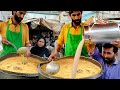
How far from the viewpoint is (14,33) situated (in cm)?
268

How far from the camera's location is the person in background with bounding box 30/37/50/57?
Result: 105 inches

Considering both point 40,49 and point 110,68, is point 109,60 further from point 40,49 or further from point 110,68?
point 40,49

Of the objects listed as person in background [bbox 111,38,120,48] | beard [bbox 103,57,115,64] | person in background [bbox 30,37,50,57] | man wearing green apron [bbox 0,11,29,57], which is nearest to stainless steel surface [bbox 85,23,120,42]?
person in background [bbox 111,38,120,48]

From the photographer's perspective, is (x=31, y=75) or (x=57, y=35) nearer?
(x=31, y=75)

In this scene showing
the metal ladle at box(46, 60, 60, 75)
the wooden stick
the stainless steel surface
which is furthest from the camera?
the stainless steel surface

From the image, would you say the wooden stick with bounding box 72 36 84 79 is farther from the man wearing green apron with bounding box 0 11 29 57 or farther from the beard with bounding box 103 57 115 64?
the man wearing green apron with bounding box 0 11 29 57

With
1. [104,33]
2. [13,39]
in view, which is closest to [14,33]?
[13,39]

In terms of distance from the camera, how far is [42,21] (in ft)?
8.95

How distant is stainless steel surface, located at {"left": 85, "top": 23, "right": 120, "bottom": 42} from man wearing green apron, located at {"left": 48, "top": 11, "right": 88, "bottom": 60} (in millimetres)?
87

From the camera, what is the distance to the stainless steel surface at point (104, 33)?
8.56 ft
